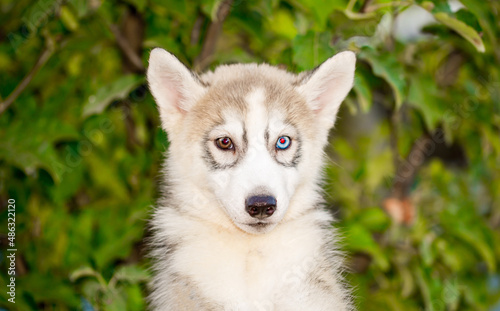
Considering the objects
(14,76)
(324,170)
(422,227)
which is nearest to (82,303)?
(324,170)

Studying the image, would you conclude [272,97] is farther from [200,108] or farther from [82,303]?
[82,303]

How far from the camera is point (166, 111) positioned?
274 centimetres

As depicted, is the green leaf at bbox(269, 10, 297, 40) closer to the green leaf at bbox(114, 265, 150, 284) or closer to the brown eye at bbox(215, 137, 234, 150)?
the brown eye at bbox(215, 137, 234, 150)

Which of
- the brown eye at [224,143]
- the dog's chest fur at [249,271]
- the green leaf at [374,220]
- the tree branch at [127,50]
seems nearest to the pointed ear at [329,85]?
the brown eye at [224,143]

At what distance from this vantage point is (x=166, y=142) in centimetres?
290

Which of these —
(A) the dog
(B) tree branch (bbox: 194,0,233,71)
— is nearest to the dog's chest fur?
(A) the dog

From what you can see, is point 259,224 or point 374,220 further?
point 374,220

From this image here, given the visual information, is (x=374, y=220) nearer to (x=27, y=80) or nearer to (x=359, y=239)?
(x=359, y=239)

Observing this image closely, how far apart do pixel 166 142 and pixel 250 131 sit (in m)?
0.58

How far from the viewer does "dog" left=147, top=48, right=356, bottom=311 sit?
2.33 m

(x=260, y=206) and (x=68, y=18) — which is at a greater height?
(x=68, y=18)

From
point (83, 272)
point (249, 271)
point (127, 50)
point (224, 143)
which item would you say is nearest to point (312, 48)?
point (224, 143)

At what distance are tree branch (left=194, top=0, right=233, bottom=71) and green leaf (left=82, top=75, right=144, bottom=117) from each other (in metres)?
0.37

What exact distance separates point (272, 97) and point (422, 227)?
1.68 m
